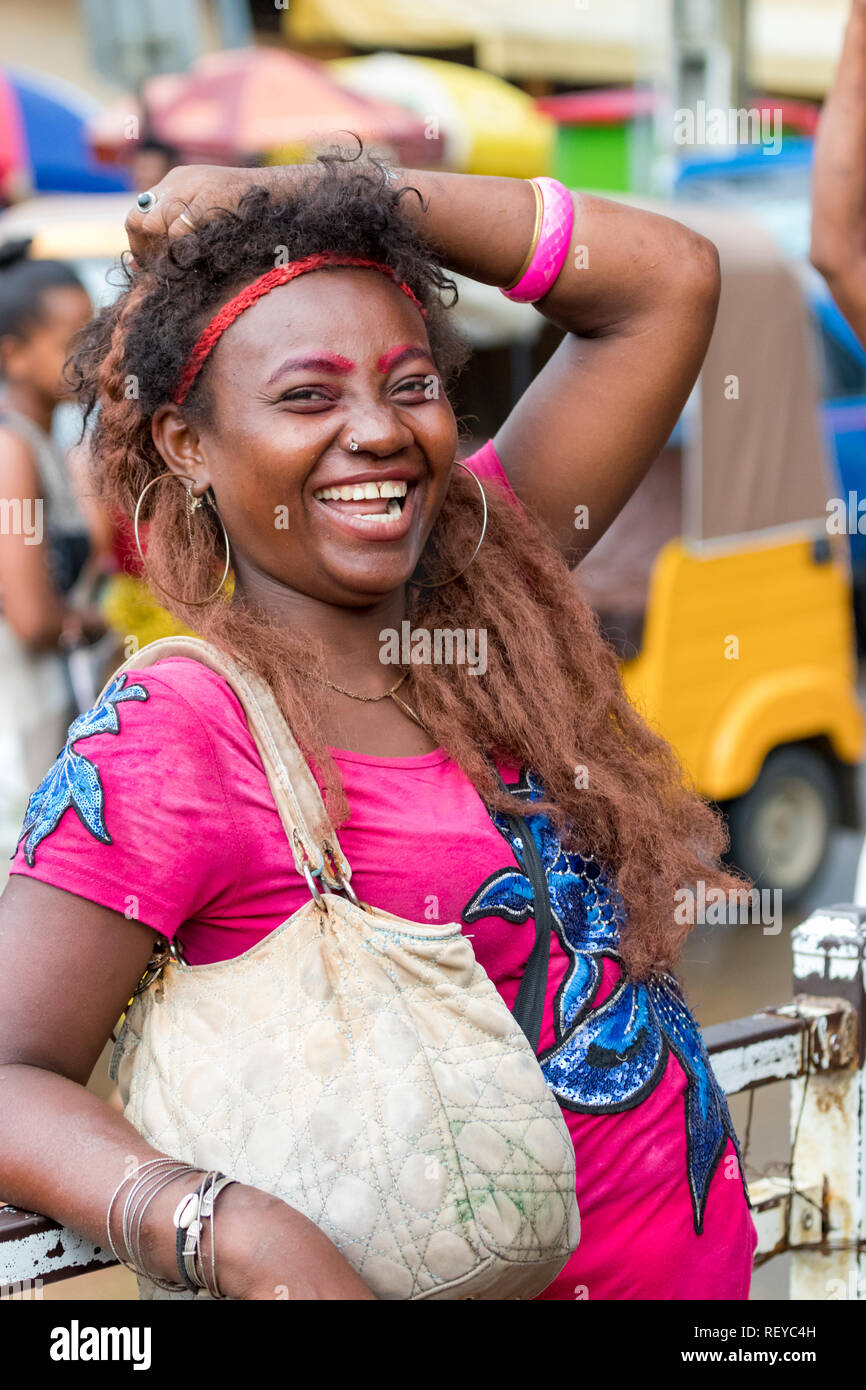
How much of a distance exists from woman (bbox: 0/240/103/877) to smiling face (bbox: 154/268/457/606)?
7.35 feet

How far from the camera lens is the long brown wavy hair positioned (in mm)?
1649

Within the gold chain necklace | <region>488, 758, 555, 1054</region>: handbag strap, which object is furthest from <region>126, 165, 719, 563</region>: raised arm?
<region>488, 758, 555, 1054</region>: handbag strap

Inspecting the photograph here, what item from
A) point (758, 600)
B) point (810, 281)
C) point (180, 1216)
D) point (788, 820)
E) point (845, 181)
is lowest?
point (180, 1216)

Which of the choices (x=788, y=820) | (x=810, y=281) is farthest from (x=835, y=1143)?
(x=810, y=281)

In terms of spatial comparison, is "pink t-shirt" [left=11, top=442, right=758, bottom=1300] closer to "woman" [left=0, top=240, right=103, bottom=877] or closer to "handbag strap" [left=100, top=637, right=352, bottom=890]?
"handbag strap" [left=100, top=637, right=352, bottom=890]

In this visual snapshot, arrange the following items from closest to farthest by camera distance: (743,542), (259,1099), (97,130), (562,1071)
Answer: (259,1099) → (562,1071) → (743,542) → (97,130)

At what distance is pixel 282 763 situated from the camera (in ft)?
4.79

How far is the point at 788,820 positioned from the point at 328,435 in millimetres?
4329

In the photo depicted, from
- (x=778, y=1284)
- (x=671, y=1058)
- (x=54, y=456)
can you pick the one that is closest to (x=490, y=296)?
(x=54, y=456)

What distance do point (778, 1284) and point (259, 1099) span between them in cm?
184

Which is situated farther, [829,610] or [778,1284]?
[829,610]

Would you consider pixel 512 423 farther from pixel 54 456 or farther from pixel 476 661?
pixel 54 456

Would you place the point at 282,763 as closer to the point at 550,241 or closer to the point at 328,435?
the point at 328,435
